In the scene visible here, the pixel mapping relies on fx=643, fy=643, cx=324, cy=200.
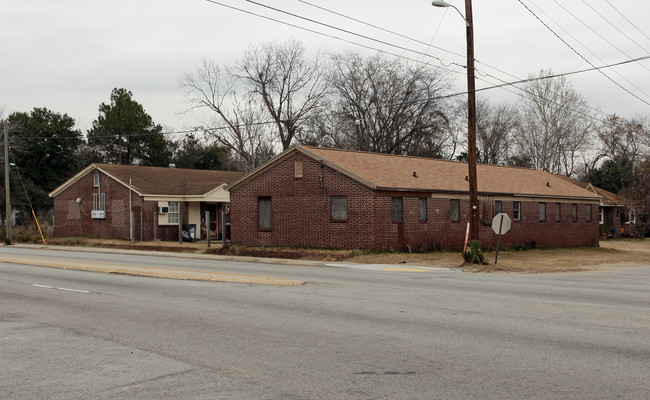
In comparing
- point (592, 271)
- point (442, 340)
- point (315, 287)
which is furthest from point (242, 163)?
point (442, 340)

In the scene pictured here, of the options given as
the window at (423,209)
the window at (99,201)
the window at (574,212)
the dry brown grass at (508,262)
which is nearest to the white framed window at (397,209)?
the window at (423,209)

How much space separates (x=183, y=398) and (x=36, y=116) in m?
74.5

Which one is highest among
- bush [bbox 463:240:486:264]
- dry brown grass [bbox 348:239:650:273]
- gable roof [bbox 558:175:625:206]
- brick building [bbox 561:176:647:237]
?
gable roof [bbox 558:175:625:206]

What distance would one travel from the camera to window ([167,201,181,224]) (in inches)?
1604

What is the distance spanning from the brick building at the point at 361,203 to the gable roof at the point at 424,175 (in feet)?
0.28

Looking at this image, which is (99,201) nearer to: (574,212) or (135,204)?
(135,204)

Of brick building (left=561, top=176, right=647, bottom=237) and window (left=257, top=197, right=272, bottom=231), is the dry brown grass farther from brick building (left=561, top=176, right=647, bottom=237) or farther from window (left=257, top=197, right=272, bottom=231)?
brick building (left=561, top=176, right=647, bottom=237)

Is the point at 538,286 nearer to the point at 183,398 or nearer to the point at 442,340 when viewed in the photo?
the point at 442,340

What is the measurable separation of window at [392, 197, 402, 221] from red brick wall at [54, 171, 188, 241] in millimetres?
16603

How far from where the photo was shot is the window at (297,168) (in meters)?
30.9

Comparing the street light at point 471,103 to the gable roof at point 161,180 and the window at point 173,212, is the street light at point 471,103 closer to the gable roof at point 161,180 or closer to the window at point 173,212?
the gable roof at point 161,180

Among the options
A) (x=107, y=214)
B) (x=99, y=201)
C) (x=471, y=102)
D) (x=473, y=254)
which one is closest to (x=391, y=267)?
(x=473, y=254)

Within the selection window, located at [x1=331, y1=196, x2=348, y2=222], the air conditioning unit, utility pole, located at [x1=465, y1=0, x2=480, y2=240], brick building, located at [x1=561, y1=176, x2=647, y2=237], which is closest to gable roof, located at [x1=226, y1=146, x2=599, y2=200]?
window, located at [x1=331, y1=196, x2=348, y2=222]

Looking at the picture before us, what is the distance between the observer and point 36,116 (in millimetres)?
73000
